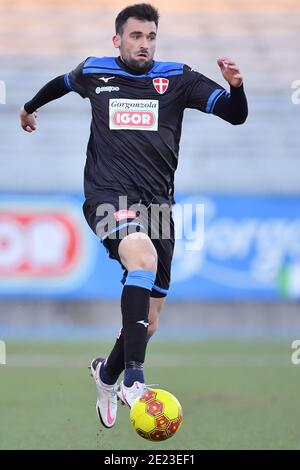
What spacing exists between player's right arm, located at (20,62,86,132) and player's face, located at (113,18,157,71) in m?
0.34

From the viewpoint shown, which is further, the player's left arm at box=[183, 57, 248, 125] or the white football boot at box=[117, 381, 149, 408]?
the player's left arm at box=[183, 57, 248, 125]

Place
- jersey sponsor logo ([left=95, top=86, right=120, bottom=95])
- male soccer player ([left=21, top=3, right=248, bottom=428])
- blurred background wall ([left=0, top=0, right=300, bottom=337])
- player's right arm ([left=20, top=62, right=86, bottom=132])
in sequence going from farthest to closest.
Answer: blurred background wall ([left=0, top=0, right=300, bottom=337]) → player's right arm ([left=20, top=62, right=86, bottom=132]) → jersey sponsor logo ([left=95, top=86, right=120, bottom=95]) → male soccer player ([left=21, top=3, right=248, bottom=428])

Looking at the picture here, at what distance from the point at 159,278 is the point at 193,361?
5.32 m

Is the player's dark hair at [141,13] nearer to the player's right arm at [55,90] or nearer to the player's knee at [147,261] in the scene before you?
the player's right arm at [55,90]

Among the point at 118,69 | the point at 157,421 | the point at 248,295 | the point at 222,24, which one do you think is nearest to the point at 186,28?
the point at 222,24

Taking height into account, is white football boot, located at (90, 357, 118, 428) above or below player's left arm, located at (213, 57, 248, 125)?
below

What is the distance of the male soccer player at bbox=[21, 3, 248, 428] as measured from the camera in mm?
5027

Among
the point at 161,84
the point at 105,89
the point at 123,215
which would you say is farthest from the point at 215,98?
the point at 123,215

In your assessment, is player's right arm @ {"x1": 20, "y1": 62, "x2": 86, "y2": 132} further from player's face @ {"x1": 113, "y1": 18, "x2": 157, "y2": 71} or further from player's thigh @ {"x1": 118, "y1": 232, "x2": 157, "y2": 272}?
player's thigh @ {"x1": 118, "y1": 232, "x2": 157, "y2": 272}

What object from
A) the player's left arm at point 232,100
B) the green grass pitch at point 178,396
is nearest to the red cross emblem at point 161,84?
the player's left arm at point 232,100

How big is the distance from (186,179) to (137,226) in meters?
10.5

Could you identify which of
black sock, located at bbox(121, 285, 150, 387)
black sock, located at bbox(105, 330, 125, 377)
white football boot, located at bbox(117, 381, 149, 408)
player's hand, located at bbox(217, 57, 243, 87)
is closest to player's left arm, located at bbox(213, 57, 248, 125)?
player's hand, located at bbox(217, 57, 243, 87)

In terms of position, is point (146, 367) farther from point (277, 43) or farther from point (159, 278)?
point (277, 43)

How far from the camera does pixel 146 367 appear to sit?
10.2m
